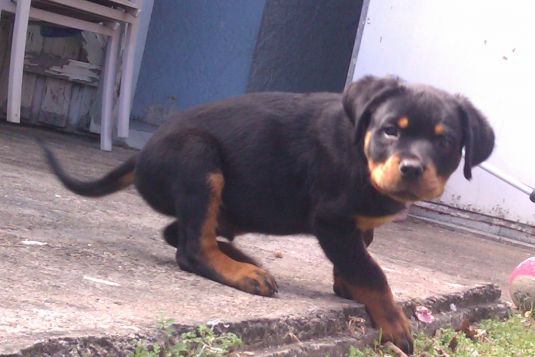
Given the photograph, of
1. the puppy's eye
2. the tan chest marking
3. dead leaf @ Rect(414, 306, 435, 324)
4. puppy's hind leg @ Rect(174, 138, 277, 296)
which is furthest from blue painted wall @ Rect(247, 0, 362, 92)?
the puppy's eye

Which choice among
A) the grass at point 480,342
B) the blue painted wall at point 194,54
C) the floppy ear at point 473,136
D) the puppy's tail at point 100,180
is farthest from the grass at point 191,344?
the blue painted wall at point 194,54

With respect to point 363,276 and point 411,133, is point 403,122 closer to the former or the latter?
point 411,133

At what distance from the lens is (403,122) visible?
3.24m

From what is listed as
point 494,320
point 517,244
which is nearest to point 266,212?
point 494,320

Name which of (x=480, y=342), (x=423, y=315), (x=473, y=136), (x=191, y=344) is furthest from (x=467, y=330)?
(x=191, y=344)

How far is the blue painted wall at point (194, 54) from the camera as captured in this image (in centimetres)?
812

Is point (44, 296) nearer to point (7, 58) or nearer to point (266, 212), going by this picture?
point (266, 212)

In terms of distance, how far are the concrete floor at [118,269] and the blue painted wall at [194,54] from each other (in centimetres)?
228

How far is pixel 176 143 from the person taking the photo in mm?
3564

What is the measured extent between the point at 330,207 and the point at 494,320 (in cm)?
135

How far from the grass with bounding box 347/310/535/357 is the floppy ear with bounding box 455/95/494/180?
62 cm

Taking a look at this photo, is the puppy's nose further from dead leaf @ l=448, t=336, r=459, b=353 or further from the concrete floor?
dead leaf @ l=448, t=336, r=459, b=353

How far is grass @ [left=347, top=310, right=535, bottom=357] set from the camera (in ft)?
11.4

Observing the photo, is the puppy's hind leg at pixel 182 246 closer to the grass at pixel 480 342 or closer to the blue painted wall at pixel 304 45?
the grass at pixel 480 342
